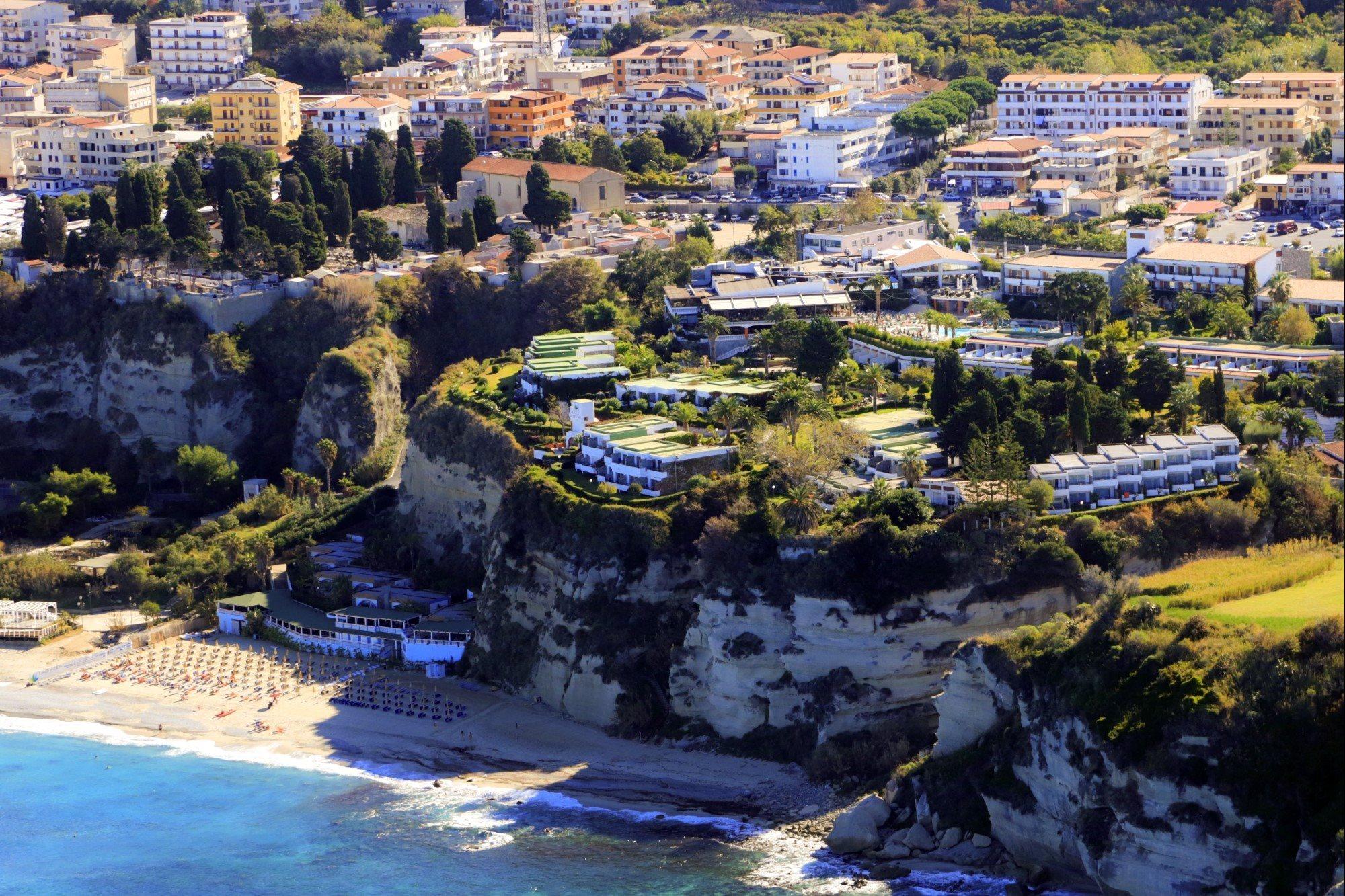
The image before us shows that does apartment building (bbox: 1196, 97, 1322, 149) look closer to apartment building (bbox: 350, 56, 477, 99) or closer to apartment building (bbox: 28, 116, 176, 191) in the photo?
apartment building (bbox: 350, 56, 477, 99)

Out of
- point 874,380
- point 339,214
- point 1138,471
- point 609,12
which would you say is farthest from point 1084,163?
point 609,12

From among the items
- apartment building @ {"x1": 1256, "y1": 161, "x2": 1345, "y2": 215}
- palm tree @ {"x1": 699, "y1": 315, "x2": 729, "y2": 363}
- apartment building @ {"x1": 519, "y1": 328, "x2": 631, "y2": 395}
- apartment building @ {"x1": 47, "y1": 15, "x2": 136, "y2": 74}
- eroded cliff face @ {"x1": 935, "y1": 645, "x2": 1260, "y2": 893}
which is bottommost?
eroded cliff face @ {"x1": 935, "y1": 645, "x2": 1260, "y2": 893}

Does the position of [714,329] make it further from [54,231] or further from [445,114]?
[445,114]

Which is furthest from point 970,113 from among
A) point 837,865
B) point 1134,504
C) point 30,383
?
point 837,865

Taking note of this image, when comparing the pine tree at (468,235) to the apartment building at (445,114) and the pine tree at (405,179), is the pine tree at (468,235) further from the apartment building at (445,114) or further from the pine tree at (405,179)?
the apartment building at (445,114)

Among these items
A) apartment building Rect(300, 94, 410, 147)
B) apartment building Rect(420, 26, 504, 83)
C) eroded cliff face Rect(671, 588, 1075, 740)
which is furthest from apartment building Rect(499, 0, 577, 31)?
eroded cliff face Rect(671, 588, 1075, 740)

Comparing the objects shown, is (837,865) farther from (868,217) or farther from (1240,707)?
(868,217)

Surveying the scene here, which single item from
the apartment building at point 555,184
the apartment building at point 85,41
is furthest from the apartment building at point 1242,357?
the apartment building at point 85,41
